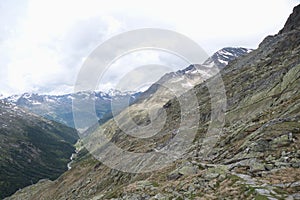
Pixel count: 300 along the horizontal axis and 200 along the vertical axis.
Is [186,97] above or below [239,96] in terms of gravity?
above

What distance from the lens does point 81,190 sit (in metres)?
96.9

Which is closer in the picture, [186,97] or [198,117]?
[198,117]

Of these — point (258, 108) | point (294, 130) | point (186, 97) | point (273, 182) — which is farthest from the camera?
point (186, 97)

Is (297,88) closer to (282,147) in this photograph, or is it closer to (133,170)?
(282,147)

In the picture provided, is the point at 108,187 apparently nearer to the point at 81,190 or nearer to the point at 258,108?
the point at 81,190

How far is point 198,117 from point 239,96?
536 inches

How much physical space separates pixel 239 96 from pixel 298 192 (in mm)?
68117

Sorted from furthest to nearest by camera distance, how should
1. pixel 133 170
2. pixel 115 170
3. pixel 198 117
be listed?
pixel 198 117
pixel 115 170
pixel 133 170

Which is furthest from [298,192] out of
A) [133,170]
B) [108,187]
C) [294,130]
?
[108,187]

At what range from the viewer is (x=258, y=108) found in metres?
66.2

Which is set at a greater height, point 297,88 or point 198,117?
point 198,117

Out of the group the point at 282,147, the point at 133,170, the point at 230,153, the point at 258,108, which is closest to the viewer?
the point at 282,147

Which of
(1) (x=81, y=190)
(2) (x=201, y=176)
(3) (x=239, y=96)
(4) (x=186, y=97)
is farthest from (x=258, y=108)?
(4) (x=186, y=97)

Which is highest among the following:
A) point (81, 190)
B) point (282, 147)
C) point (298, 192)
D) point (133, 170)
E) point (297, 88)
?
point (81, 190)
